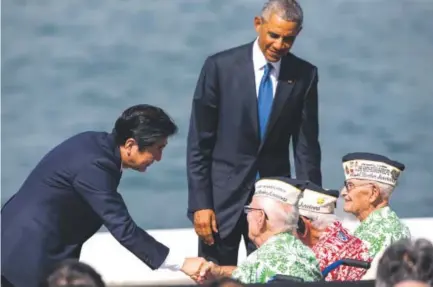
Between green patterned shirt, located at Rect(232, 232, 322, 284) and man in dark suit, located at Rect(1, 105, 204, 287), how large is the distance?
29 centimetres

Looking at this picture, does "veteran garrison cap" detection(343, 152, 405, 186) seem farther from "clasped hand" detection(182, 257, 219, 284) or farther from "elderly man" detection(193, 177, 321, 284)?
"clasped hand" detection(182, 257, 219, 284)

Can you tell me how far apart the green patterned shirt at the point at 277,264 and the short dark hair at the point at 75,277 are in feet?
4.05

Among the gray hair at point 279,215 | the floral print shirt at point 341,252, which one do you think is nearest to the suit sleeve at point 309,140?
the floral print shirt at point 341,252

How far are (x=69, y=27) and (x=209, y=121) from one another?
8.36 metres

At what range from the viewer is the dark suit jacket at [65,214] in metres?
6.18

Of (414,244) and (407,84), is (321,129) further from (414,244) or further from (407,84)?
(414,244)

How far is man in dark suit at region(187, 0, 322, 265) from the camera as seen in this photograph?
269 inches

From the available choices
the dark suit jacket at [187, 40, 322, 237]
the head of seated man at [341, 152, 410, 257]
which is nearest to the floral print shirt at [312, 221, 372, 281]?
the head of seated man at [341, 152, 410, 257]

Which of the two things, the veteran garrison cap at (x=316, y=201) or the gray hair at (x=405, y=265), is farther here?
the veteran garrison cap at (x=316, y=201)

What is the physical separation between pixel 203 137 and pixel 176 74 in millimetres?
7310

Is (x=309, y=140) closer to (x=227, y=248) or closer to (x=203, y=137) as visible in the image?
(x=203, y=137)

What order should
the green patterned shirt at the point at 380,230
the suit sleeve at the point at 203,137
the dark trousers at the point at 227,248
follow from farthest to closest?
the dark trousers at the point at 227,248
the suit sleeve at the point at 203,137
the green patterned shirt at the point at 380,230

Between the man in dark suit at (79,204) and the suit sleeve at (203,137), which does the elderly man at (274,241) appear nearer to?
the man in dark suit at (79,204)

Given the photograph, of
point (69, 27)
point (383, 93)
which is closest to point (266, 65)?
point (383, 93)
